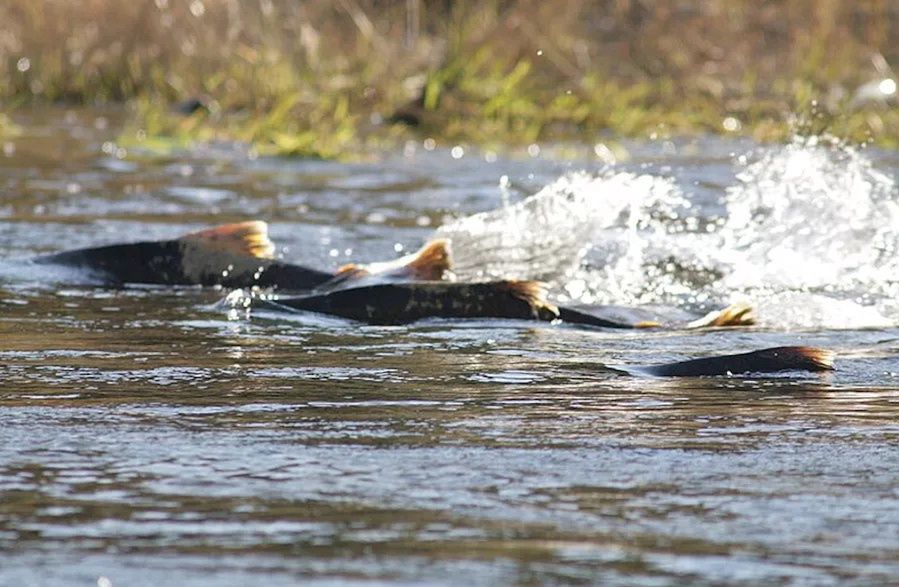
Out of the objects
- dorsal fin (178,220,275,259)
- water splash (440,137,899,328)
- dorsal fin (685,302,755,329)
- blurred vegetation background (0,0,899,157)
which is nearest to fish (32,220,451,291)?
dorsal fin (178,220,275,259)

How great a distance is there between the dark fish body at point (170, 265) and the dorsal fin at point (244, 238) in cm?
5

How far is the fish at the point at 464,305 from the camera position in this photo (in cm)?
614

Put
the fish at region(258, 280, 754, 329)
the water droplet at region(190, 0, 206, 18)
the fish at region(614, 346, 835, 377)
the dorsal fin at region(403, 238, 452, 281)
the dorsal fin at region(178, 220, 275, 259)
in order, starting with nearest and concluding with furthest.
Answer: the fish at region(614, 346, 835, 377)
the fish at region(258, 280, 754, 329)
the dorsal fin at region(403, 238, 452, 281)
the dorsal fin at region(178, 220, 275, 259)
the water droplet at region(190, 0, 206, 18)

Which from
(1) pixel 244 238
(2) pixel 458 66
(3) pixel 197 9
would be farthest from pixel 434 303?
(3) pixel 197 9

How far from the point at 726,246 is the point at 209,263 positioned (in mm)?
2276

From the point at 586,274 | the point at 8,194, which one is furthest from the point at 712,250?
the point at 8,194

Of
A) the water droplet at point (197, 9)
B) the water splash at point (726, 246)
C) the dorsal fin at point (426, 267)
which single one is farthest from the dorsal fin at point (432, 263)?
the water droplet at point (197, 9)

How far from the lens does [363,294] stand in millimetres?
6211

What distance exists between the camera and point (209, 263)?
7145mm

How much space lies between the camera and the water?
3.15 meters

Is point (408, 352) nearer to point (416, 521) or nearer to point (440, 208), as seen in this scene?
point (416, 521)

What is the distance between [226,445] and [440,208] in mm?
6259

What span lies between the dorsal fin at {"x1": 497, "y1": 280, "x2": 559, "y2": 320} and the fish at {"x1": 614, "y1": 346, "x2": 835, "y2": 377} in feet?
3.32

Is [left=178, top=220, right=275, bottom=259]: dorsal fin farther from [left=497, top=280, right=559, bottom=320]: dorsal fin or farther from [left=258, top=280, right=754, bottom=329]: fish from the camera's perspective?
[left=497, top=280, right=559, bottom=320]: dorsal fin
